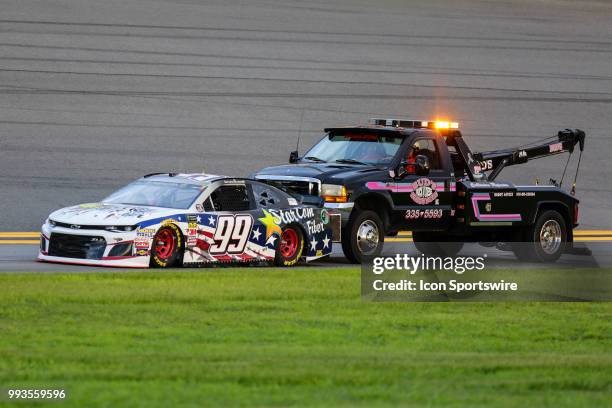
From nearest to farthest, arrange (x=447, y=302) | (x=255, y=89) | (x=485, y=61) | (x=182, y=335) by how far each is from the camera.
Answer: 1. (x=182, y=335)
2. (x=447, y=302)
3. (x=255, y=89)
4. (x=485, y=61)

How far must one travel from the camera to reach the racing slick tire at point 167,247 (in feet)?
50.1

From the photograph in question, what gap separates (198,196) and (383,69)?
17.5 m

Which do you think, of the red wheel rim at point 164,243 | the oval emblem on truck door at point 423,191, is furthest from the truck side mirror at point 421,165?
the red wheel rim at point 164,243

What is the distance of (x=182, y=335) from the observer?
10.8 metres

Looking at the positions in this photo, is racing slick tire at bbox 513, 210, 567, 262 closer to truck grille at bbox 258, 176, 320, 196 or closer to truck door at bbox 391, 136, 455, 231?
truck door at bbox 391, 136, 455, 231

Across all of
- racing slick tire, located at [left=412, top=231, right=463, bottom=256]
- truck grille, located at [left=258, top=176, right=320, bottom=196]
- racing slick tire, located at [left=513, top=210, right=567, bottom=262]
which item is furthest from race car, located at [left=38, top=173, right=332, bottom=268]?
racing slick tire, located at [left=513, top=210, right=567, bottom=262]

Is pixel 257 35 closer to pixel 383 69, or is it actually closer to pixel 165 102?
pixel 383 69

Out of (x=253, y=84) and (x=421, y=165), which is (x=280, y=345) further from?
(x=253, y=84)

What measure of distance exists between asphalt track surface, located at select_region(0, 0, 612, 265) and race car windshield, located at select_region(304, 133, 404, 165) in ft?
14.1

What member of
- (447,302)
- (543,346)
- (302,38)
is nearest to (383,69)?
(302,38)

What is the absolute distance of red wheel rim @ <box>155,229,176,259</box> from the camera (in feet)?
50.2

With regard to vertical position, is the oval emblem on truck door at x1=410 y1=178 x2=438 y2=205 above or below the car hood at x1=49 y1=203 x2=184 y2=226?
above

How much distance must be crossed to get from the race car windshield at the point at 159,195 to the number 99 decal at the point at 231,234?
0.47 m

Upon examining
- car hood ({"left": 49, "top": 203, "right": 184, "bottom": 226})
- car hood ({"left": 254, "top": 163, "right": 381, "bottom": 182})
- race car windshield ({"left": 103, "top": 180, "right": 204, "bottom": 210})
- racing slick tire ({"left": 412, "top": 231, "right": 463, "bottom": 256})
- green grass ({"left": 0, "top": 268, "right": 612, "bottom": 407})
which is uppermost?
car hood ({"left": 254, "top": 163, "right": 381, "bottom": 182})
